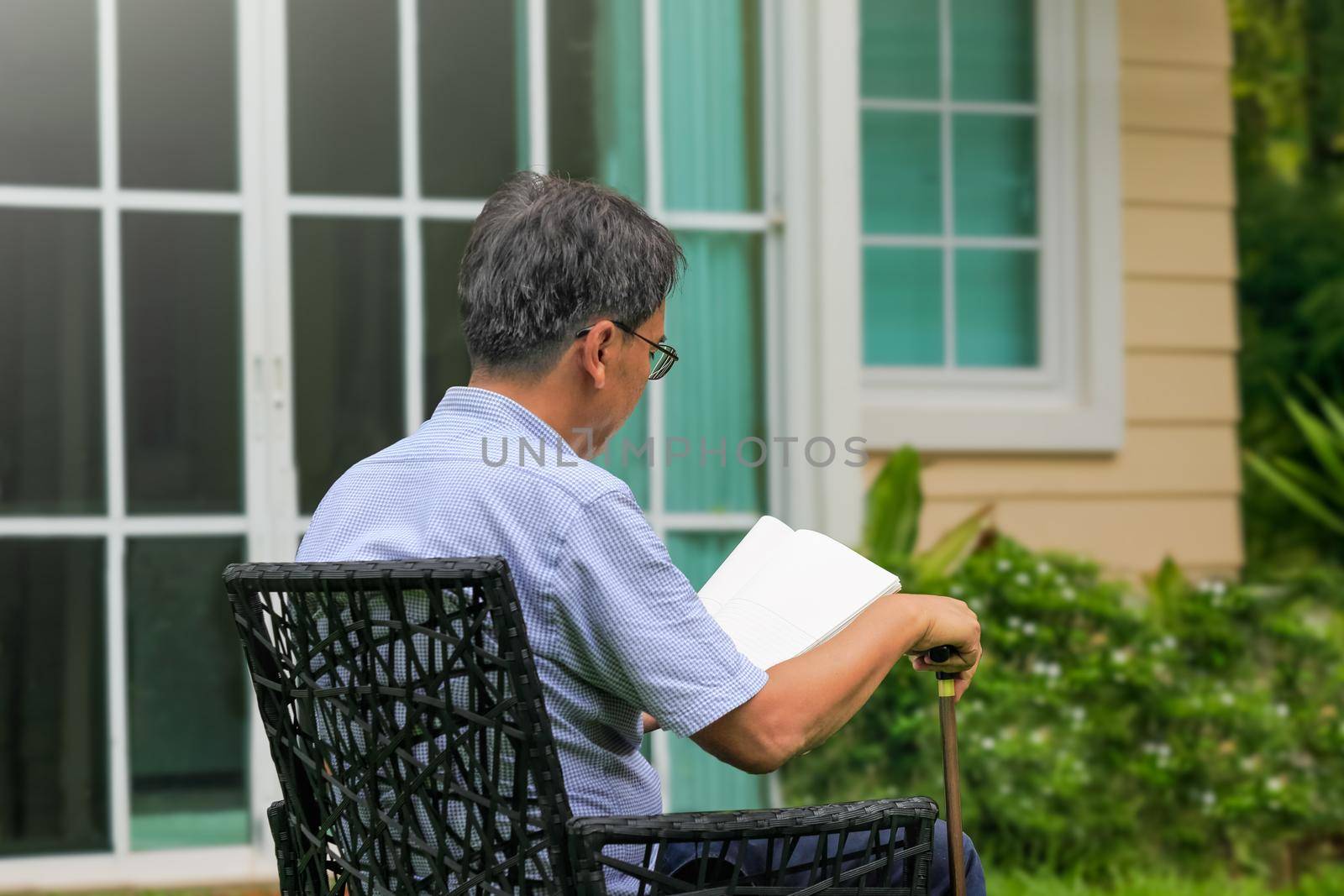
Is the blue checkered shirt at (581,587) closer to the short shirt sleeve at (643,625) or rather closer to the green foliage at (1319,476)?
the short shirt sleeve at (643,625)

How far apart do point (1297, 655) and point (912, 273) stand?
1766mm

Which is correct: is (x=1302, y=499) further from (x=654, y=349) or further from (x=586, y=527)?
(x=586, y=527)

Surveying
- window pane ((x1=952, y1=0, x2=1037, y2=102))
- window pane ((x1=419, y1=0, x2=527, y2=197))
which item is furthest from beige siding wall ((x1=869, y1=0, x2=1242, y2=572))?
window pane ((x1=419, y1=0, x2=527, y2=197))

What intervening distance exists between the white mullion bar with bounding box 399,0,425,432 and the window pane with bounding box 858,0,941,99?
1747mm

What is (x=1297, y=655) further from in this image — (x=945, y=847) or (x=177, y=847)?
(x=177, y=847)

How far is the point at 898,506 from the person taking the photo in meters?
4.15

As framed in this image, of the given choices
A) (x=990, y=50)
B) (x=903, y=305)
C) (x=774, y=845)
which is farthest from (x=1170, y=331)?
(x=774, y=845)

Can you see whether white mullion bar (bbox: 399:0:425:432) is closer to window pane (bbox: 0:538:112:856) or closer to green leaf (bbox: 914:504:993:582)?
window pane (bbox: 0:538:112:856)

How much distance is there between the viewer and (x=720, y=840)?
150 cm

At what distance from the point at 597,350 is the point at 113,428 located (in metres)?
2.36

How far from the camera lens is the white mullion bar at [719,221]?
404 centimetres

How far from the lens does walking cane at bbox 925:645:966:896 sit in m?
1.69

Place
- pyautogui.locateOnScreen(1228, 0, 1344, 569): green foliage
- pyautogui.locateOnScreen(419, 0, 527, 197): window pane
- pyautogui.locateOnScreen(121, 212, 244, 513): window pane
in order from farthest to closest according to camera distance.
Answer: pyautogui.locateOnScreen(1228, 0, 1344, 569): green foliage, pyautogui.locateOnScreen(419, 0, 527, 197): window pane, pyautogui.locateOnScreen(121, 212, 244, 513): window pane

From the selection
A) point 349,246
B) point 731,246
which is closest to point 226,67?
point 349,246
